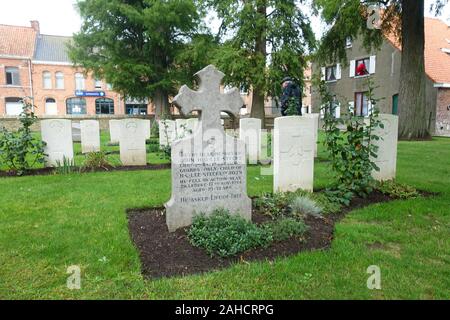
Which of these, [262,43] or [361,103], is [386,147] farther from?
[361,103]

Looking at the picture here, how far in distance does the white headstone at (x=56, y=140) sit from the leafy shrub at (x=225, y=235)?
19.4 ft

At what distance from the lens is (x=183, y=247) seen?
3746 millimetres

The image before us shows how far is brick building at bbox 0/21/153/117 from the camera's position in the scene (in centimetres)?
3569

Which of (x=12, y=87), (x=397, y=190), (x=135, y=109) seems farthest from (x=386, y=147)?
(x=135, y=109)

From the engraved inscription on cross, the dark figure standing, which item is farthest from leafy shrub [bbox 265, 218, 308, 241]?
the dark figure standing

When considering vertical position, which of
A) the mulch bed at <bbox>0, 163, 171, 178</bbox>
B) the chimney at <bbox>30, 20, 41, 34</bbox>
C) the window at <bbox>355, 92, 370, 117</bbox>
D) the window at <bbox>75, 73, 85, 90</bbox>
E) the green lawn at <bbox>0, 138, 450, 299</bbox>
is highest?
the chimney at <bbox>30, 20, 41, 34</bbox>

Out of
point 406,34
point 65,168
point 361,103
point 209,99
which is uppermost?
point 406,34

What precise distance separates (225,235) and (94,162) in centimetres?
592

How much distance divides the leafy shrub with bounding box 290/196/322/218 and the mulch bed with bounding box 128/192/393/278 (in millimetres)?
95

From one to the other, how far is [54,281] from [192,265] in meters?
1.26

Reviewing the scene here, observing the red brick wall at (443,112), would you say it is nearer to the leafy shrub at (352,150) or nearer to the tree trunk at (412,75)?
the tree trunk at (412,75)

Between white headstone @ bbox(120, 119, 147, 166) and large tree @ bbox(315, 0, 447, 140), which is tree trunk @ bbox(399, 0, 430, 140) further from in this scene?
white headstone @ bbox(120, 119, 147, 166)
